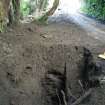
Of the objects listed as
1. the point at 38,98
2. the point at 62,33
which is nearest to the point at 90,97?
the point at 38,98

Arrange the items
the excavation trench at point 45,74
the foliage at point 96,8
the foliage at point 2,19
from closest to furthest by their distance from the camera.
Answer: the excavation trench at point 45,74, the foliage at point 2,19, the foliage at point 96,8

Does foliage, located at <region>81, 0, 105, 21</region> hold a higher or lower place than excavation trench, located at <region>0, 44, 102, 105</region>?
higher

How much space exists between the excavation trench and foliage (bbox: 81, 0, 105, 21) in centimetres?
740

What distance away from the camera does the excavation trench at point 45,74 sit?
715 cm

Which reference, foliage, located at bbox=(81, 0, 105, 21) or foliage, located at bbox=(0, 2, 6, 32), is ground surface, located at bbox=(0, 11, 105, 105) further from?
foliage, located at bbox=(81, 0, 105, 21)

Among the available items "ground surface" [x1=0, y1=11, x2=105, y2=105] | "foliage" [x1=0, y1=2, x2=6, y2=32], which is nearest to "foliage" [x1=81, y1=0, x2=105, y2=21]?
"ground surface" [x1=0, y1=11, x2=105, y2=105]

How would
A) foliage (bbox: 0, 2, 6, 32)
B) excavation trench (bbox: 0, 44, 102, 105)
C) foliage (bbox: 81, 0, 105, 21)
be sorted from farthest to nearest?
1. foliage (bbox: 81, 0, 105, 21)
2. foliage (bbox: 0, 2, 6, 32)
3. excavation trench (bbox: 0, 44, 102, 105)

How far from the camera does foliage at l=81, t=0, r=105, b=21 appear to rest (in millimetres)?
15873

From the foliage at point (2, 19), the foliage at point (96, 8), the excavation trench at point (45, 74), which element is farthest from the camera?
the foliage at point (96, 8)

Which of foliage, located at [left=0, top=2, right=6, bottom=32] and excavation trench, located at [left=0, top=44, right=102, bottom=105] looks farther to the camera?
foliage, located at [left=0, top=2, right=6, bottom=32]

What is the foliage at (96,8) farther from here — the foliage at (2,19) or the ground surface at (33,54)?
the foliage at (2,19)

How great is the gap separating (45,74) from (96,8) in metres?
9.90

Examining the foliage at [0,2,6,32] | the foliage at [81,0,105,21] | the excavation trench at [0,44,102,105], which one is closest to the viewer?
the excavation trench at [0,44,102,105]

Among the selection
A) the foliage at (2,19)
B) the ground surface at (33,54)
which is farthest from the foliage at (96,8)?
the foliage at (2,19)
